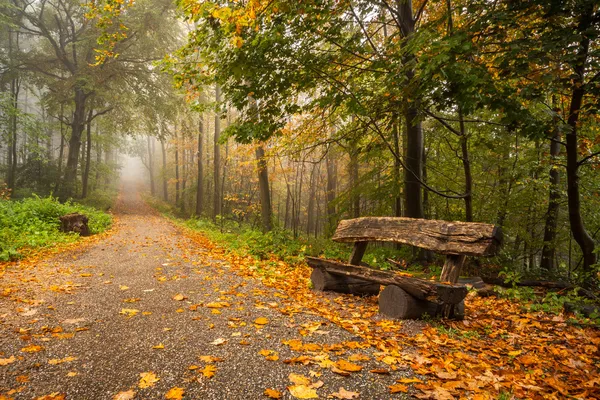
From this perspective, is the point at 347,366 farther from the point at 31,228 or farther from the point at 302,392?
the point at 31,228

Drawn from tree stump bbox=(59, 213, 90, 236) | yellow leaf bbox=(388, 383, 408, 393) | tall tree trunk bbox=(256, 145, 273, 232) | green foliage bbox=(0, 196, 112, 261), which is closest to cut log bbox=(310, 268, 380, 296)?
yellow leaf bbox=(388, 383, 408, 393)

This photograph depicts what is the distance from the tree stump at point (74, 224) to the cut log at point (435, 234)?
10115 millimetres

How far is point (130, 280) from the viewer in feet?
17.9

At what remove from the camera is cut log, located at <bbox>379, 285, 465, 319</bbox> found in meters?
4.06

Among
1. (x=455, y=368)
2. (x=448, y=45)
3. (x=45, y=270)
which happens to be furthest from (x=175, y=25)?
(x=455, y=368)

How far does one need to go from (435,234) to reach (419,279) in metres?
0.75

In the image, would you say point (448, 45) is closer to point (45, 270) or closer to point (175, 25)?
point (45, 270)

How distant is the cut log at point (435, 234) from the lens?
382 cm

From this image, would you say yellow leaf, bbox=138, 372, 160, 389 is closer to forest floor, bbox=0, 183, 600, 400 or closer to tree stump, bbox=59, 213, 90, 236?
forest floor, bbox=0, 183, 600, 400

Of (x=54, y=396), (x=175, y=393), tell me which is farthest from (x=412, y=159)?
(x=54, y=396)

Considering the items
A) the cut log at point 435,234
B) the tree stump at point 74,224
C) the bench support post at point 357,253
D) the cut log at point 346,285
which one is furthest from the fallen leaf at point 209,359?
the tree stump at point 74,224

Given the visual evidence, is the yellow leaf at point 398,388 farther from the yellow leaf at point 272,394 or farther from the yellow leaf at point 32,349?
the yellow leaf at point 32,349

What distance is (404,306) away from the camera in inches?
160

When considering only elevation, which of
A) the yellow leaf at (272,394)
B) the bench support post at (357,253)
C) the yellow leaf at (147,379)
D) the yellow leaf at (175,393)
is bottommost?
the yellow leaf at (272,394)
